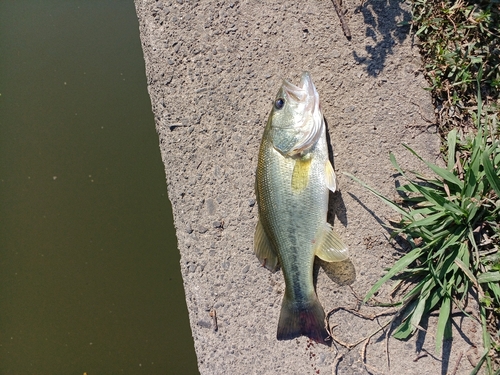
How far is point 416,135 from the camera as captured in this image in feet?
8.07

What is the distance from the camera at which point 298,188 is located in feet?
7.55

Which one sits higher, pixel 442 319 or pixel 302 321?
pixel 442 319

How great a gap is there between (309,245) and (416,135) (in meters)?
0.91

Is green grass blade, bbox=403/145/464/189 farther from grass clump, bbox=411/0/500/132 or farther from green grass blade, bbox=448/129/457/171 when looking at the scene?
grass clump, bbox=411/0/500/132

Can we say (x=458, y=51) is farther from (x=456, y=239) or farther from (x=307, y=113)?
(x=456, y=239)

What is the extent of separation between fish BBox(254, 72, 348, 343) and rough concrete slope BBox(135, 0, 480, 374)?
Answer: 0.22m

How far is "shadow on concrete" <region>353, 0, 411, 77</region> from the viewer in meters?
2.49

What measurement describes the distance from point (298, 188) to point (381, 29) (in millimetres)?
1119

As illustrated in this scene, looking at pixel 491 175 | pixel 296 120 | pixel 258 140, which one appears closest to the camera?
pixel 491 175

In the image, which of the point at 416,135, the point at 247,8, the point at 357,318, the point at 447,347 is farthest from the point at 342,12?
the point at 447,347

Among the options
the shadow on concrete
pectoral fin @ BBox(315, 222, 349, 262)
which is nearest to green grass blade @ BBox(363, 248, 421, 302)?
pectoral fin @ BBox(315, 222, 349, 262)

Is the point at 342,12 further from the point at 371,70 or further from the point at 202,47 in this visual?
the point at 202,47

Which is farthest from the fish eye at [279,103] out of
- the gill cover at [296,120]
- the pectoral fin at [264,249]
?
the pectoral fin at [264,249]

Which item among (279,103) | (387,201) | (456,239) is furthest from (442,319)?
(279,103)
